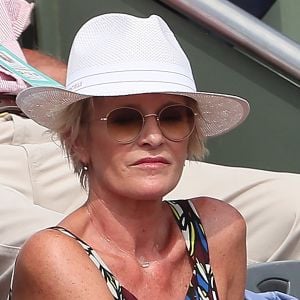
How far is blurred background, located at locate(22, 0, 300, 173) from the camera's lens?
2.96 metres

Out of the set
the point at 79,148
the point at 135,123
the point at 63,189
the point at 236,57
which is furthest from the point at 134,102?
the point at 236,57

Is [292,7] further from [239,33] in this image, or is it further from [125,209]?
[125,209]

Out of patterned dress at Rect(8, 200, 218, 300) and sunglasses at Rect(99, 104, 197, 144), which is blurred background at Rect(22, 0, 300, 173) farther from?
sunglasses at Rect(99, 104, 197, 144)

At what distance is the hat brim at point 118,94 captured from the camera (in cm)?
173

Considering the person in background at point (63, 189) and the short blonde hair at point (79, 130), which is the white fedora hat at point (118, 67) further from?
the person in background at point (63, 189)

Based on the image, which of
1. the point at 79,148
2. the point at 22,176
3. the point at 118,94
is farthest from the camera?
the point at 22,176

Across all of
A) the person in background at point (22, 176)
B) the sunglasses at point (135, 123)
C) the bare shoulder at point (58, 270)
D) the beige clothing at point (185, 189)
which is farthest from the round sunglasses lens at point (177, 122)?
the beige clothing at point (185, 189)

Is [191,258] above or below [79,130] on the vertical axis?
below

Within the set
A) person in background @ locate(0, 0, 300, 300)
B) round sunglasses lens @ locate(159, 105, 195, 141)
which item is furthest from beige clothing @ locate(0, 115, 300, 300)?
round sunglasses lens @ locate(159, 105, 195, 141)

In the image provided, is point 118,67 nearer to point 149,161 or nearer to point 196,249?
point 149,161

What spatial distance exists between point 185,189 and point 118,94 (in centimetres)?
106

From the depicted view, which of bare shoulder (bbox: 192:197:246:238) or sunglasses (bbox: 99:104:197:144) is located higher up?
sunglasses (bbox: 99:104:197:144)

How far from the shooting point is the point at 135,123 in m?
1.70

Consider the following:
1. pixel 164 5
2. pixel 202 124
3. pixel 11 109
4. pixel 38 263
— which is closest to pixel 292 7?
pixel 164 5
